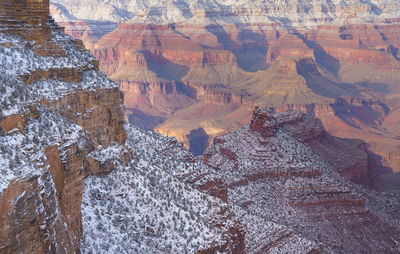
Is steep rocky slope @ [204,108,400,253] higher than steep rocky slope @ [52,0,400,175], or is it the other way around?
steep rocky slope @ [204,108,400,253]

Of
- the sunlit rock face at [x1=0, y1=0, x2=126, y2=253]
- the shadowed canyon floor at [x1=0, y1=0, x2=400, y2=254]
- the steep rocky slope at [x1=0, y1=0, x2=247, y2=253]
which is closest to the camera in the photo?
the sunlit rock face at [x1=0, y1=0, x2=126, y2=253]

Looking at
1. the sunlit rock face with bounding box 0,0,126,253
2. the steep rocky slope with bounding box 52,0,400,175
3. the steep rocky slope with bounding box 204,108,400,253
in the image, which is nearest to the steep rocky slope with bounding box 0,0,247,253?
the sunlit rock face with bounding box 0,0,126,253

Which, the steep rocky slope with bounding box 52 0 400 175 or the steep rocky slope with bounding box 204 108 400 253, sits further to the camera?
the steep rocky slope with bounding box 52 0 400 175

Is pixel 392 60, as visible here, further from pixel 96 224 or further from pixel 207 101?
pixel 96 224

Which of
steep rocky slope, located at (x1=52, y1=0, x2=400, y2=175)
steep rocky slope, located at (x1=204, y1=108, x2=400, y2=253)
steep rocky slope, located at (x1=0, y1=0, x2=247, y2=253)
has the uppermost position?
steep rocky slope, located at (x1=0, y1=0, x2=247, y2=253)

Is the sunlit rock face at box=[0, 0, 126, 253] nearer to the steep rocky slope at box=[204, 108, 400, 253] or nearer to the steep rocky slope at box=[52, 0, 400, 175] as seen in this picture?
the steep rocky slope at box=[204, 108, 400, 253]

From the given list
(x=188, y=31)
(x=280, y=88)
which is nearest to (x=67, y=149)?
(x=280, y=88)

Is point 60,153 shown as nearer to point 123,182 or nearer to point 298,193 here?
point 123,182

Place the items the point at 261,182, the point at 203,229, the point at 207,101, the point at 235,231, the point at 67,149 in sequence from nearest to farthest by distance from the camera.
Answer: the point at 67,149 → the point at 203,229 → the point at 235,231 → the point at 261,182 → the point at 207,101

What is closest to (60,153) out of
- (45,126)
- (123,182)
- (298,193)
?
(45,126)

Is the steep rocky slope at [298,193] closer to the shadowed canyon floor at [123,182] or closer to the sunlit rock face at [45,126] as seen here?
the shadowed canyon floor at [123,182]

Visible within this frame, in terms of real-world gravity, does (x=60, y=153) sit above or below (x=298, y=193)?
above
